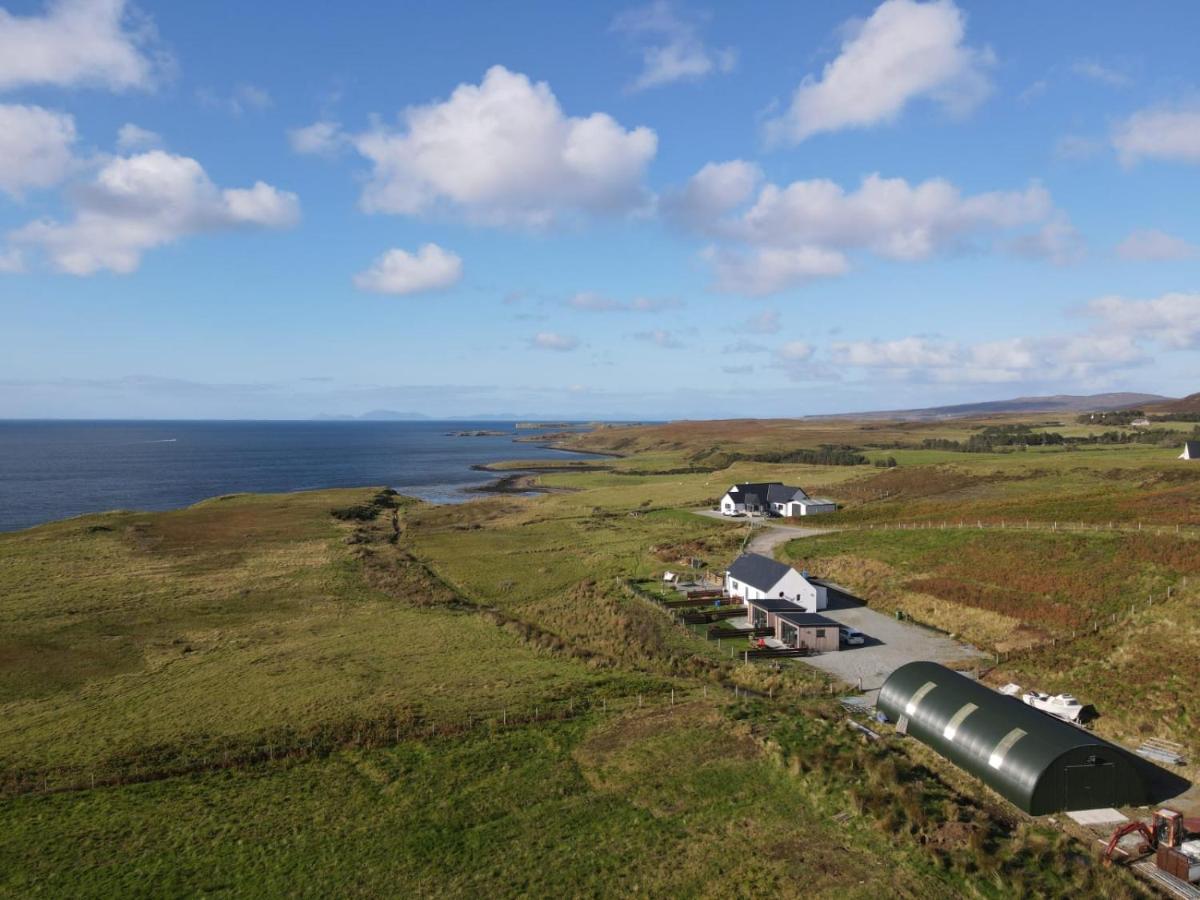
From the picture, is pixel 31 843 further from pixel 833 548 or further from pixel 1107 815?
pixel 833 548

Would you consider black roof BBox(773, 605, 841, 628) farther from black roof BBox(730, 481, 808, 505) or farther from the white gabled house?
black roof BBox(730, 481, 808, 505)

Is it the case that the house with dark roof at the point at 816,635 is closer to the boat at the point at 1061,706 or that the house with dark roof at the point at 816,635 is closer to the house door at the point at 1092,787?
the boat at the point at 1061,706

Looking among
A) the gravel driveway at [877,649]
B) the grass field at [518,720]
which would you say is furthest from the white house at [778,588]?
the grass field at [518,720]

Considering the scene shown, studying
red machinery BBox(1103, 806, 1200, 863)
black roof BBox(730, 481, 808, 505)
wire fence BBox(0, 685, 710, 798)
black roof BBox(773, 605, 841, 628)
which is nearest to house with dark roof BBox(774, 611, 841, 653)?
black roof BBox(773, 605, 841, 628)

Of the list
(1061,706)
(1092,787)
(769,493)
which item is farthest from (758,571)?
(769,493)

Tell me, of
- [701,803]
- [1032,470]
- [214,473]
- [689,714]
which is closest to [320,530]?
[689,714]

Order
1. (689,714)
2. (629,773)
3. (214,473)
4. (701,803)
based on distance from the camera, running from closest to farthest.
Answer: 1. (701,803)
2. (629,773)
3. (689,714)
4. (214,473)

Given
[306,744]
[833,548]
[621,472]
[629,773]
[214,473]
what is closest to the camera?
[629,773]

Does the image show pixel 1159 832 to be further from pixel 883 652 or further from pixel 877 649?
pixel 877 649
